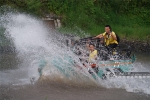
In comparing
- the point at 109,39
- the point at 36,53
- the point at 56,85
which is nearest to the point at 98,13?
the point at 36,53

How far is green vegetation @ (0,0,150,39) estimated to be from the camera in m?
19.7

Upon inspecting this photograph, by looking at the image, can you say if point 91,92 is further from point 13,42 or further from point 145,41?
point 145,41

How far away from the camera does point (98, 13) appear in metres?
20.9

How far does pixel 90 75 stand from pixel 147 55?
250 inches

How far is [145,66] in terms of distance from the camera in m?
15.9

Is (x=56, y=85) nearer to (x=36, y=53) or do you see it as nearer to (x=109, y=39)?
(x=109, y=39)

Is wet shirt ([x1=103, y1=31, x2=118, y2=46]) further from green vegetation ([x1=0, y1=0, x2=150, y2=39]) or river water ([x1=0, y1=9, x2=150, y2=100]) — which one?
green vegetation ([x1=0, y1=0, x2=150, y2=39])

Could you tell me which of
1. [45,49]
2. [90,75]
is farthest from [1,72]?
[90,75]

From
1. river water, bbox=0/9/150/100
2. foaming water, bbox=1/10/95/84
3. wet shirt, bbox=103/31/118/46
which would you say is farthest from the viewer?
wet shirt, bbox=103/31/118/46

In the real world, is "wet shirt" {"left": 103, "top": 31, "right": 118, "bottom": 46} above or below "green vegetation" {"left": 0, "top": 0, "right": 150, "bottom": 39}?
below

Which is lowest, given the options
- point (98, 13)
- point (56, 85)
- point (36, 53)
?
point (56, 85)

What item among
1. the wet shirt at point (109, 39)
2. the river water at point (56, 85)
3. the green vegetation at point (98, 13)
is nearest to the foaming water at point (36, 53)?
the river water at point (56, 85)

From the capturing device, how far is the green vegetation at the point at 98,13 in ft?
64.7

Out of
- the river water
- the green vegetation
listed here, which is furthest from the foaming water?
the green vegetation
